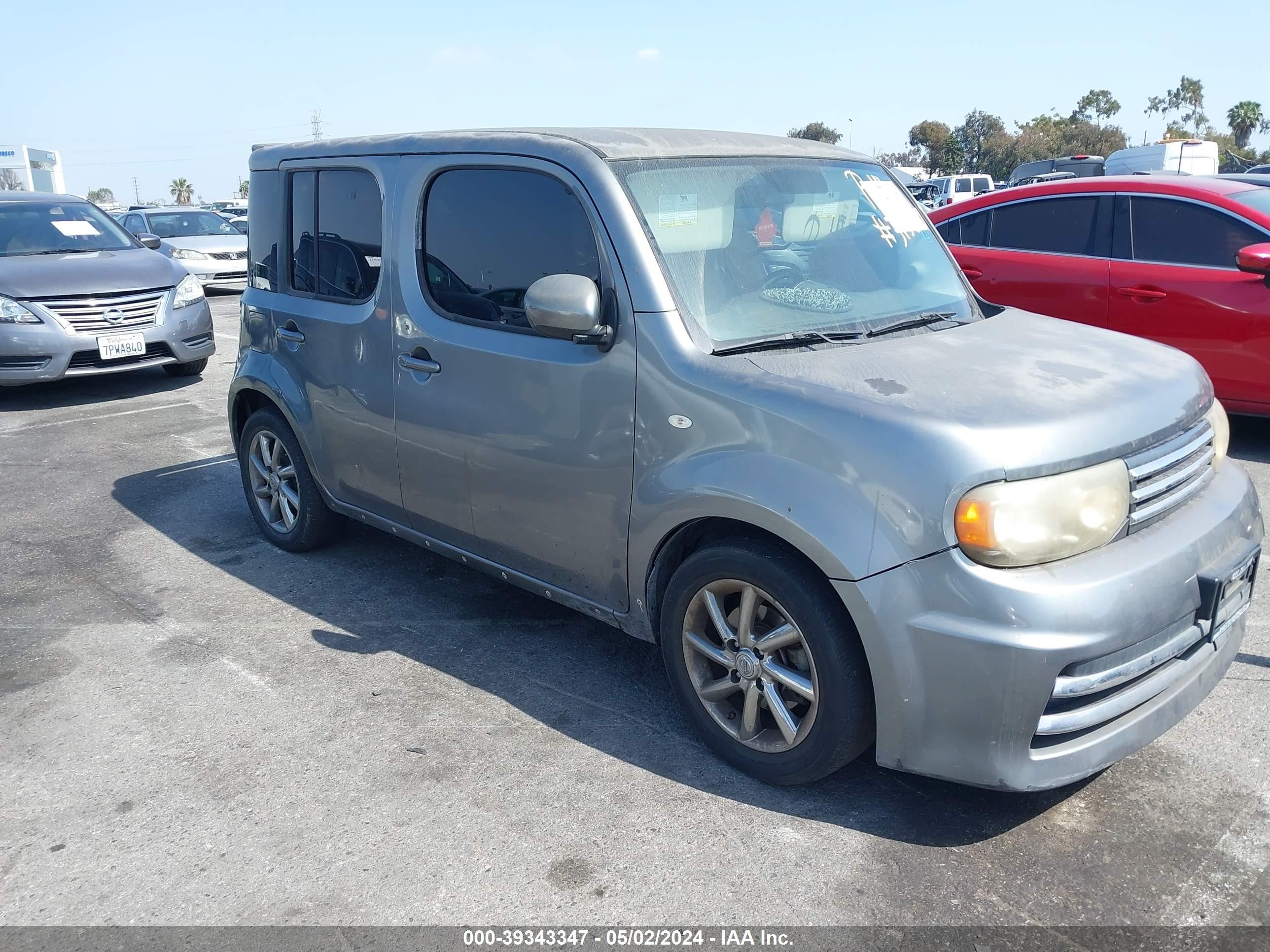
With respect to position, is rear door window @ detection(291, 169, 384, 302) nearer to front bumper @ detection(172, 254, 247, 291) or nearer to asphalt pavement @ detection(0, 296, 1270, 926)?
asphalt pavement @ detection(0, 296, 1270, 926)

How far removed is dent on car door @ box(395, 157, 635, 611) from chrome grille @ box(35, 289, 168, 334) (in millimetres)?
5761

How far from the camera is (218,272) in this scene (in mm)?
16781

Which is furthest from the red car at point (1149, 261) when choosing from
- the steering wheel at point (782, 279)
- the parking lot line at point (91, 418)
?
the parking lot line at point (91, 418)

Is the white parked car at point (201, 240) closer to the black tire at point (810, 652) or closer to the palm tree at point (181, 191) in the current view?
the black tire at point (810, 652)

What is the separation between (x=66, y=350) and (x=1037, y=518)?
811 cm

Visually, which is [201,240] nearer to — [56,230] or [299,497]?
[56,230]

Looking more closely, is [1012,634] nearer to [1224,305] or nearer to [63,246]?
[1224,305]

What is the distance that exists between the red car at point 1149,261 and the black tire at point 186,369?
6.91m

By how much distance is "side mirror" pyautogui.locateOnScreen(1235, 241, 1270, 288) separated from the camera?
233 inches

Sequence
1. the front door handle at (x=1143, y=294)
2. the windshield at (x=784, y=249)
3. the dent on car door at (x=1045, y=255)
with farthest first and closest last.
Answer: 1. the dent on car door at (x=1045, y=255)
2. the front door handle at (x=1143, y=294)
3. the windshield at (x=784, y=249)

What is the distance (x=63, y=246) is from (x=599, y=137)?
25.0 feet

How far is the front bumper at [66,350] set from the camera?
27.3ft

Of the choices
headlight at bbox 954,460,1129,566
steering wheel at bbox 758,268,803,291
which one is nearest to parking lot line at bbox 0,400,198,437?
steering wheel at bbox 758,268,803,291

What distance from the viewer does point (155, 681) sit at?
3.90 metres
